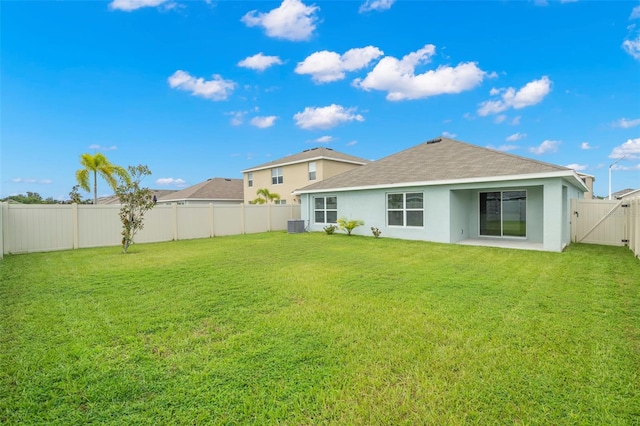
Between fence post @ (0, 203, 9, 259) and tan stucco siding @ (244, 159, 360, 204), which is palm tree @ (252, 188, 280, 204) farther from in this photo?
fence post @ (0, 203, 9, 259)

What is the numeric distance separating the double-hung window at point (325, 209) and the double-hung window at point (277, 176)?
980 centimetres

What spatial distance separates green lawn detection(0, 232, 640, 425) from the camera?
248 centimetres

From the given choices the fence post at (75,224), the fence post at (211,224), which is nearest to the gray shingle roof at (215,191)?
the fence post at (211,224)

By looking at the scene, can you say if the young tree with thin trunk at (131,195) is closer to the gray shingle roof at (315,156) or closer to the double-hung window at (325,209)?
the double-hung window at (325,209)

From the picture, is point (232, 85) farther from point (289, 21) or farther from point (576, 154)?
point (576, 154)

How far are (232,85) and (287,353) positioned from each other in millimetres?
19967

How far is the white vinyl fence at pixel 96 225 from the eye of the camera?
444 inches

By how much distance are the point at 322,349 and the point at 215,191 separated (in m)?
31.9

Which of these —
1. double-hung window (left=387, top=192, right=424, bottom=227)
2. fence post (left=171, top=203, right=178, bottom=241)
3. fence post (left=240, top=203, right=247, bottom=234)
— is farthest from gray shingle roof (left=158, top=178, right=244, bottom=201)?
double-hung window (left=387, top=192, right=424, bottom=227)

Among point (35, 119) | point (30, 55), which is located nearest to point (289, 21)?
point (30, 55)

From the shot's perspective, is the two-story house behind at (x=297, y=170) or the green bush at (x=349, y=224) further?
the two-story house behind at (x=297, y=170)

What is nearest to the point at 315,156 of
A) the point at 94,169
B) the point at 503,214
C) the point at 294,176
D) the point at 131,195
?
the point at 294,176

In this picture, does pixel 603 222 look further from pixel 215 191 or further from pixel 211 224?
pixel 215 191

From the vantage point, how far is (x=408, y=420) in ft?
7.66
